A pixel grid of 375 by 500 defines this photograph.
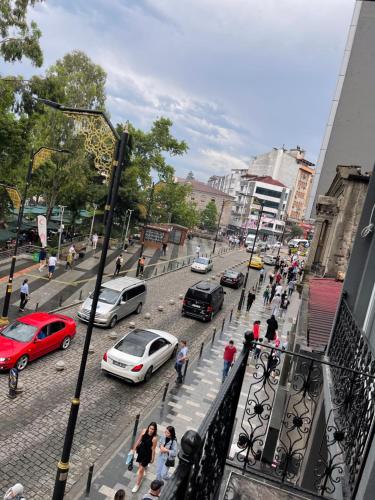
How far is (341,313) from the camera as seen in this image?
269 inches

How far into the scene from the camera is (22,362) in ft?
43.6

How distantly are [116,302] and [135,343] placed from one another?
498cm

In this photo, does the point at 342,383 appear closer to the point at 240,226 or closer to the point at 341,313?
the point at 341,313

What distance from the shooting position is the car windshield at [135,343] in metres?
14.0

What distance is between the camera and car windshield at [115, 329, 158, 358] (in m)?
14.0

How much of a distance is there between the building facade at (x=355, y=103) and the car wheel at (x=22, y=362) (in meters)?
16.2

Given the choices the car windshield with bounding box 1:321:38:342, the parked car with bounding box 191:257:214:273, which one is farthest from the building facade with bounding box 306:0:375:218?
the parked car with bounding box 191:257:214:273

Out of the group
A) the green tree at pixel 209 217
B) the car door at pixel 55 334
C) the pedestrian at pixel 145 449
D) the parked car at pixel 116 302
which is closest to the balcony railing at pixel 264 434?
the pedestrian at pixel 145 449

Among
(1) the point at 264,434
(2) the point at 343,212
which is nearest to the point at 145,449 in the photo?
(1) the point at 264,434

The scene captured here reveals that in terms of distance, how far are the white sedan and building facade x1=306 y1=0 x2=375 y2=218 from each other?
12.5m

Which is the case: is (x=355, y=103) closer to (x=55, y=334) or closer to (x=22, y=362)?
(x=55, y=334)

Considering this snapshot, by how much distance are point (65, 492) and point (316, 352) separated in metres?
6.12

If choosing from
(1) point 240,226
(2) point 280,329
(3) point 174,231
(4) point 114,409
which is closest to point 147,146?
(3) point 174,231

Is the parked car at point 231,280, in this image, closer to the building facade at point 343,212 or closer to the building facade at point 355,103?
the building facade at point 343,212
